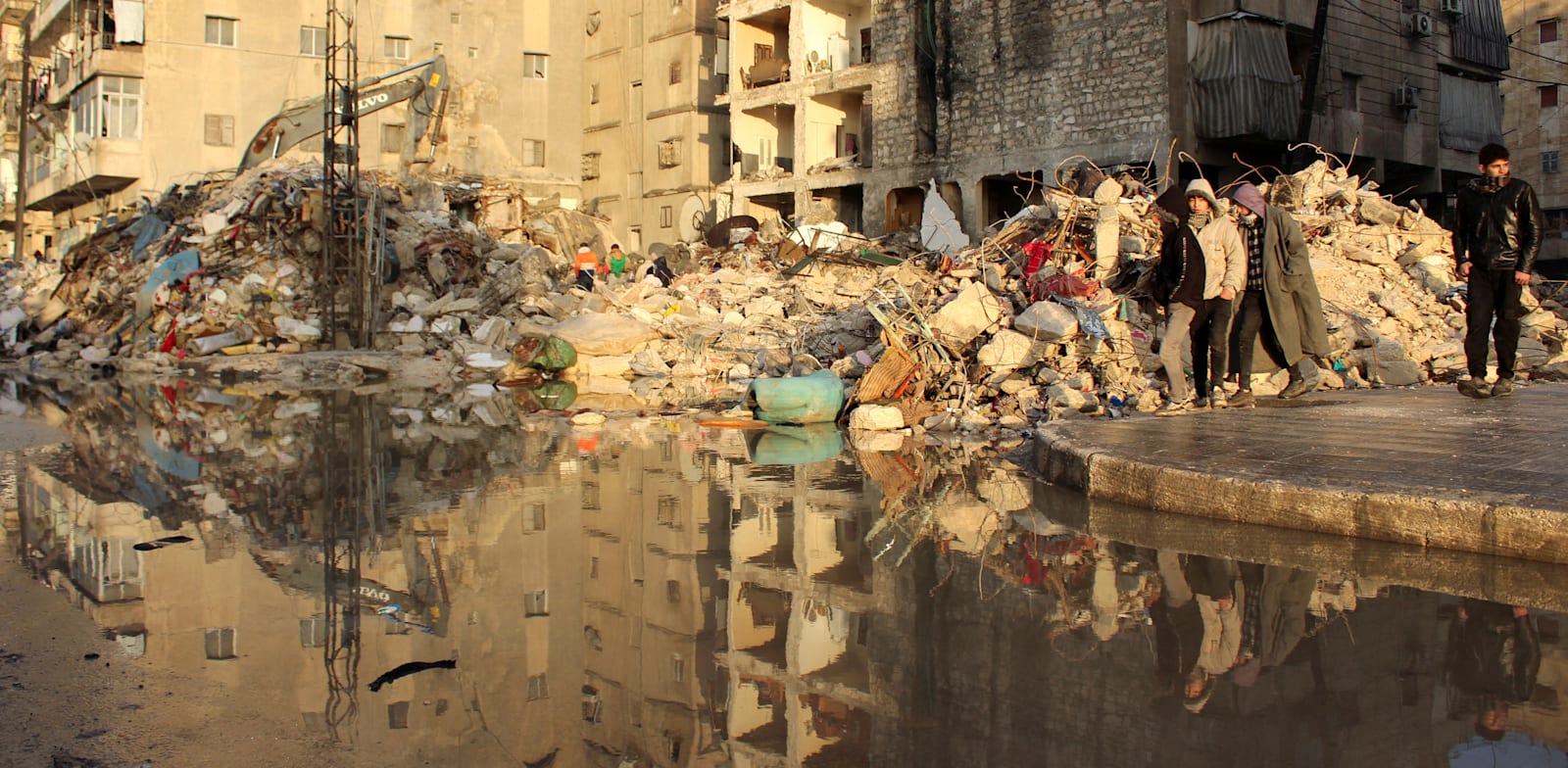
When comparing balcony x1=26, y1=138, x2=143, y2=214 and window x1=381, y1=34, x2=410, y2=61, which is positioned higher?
window x1=381, y1=34, x2=410, y2=61

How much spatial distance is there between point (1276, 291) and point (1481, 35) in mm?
29078

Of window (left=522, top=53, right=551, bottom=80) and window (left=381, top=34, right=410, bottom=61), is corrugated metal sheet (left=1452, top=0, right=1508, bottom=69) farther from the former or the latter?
window (left=381, top=34, right=410, bottom=61)

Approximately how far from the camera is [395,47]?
41.6m

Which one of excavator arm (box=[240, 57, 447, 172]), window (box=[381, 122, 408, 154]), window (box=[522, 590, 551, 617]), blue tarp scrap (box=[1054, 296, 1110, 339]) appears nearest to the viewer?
window (box=[522, 590, 551, 617])

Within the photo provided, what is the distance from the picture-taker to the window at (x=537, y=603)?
455cm

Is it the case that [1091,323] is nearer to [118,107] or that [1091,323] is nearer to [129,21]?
[129,21]

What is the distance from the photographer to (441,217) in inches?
1073

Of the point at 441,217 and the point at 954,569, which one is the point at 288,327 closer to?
the point at 441,217

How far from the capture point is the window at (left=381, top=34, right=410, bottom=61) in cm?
4138

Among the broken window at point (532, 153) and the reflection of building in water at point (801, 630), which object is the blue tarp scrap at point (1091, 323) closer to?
the reflection of building in water at point (801, 630)

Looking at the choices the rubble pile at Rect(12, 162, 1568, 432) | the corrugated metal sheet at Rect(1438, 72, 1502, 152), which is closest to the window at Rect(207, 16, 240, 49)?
the rubble pile at Rect(12, 162, 1568, 432)

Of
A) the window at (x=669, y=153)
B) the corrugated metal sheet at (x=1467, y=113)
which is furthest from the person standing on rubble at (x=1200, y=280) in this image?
the window at (x=669, y=153)

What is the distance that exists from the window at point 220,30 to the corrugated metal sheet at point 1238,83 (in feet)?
99.8

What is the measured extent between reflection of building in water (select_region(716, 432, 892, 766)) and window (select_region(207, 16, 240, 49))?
38.8 metres
